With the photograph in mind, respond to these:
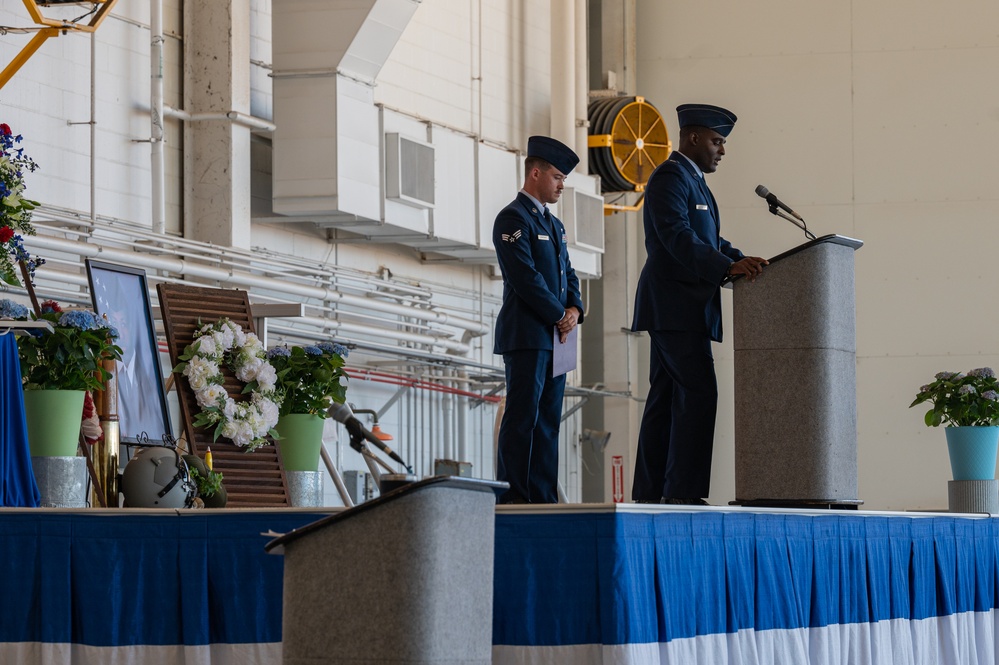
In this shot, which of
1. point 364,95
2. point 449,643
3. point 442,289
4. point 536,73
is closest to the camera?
point 449,643

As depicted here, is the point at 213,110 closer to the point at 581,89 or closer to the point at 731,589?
the point at 581,89

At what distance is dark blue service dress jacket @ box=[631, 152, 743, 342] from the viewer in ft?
14.4

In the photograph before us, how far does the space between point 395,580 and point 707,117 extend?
2.60m

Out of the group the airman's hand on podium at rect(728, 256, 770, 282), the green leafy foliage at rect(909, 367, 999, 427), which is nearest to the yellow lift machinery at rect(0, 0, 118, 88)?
the airman's hand on podium at rect(728, 256, 770, 282)

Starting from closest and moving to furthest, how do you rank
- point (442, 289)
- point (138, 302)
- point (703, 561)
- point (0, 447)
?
1. point (703, 561)
2. point (0, 447)
3. point (138, 302)
4. point (442, 289)

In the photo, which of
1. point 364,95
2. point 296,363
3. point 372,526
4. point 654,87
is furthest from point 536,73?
point 372,526

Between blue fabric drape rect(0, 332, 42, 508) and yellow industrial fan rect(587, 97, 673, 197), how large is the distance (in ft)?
22.4

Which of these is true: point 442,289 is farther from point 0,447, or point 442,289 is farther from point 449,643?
point 449,643

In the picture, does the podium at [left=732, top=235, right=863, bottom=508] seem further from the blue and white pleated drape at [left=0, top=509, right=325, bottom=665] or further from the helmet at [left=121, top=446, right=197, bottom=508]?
the helmet at [left=121, top=446, right=197, bottom=508]

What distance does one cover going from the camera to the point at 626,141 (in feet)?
34.1

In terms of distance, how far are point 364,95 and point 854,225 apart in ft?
13.0

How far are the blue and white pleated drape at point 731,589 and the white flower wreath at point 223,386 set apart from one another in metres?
1.86

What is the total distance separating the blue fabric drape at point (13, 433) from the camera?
12.5ft

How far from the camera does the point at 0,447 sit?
3.79 metres
